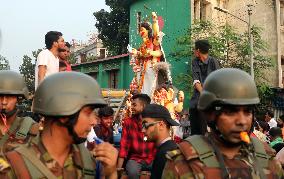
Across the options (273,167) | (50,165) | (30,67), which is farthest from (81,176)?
(30,67)

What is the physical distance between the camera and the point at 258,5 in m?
27.6

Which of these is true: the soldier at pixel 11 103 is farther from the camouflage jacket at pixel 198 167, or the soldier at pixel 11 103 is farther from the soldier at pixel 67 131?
the camouflage jacket at pixel 198 167

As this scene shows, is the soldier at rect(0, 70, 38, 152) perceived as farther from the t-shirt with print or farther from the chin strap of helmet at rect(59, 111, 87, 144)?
the chin strap of helmet at rect(59, 111, 87, 144)

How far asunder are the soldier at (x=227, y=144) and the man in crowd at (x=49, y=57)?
3.83 m

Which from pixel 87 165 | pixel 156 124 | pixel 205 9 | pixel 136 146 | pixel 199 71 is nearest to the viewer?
pixel 87 165

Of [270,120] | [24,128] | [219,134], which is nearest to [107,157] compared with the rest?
[219,134]

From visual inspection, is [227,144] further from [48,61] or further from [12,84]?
[48,61]

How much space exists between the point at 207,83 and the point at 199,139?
399 millimetres

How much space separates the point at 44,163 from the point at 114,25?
3426 centimetres

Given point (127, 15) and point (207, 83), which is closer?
point (207, 83)

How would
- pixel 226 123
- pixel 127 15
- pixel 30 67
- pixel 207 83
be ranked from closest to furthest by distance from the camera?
pixel 226 123 → pixel 207 83 → pixel 127 15 → pixel 30 67

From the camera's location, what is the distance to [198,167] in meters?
2.55

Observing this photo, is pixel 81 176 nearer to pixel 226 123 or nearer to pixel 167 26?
pixel 226 123

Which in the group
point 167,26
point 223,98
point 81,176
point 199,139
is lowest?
point 81,176
